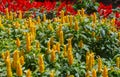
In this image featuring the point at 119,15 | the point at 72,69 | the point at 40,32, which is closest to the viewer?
the point at 72,69

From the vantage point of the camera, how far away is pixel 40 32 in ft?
16.9

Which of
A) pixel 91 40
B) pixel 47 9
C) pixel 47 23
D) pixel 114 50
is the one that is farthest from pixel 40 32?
pixel 47 9

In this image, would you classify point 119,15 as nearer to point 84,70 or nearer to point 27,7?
point 27,7

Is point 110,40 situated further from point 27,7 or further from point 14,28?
point 27,7

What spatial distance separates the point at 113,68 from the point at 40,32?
1.26m

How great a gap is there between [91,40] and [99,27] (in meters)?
0.22

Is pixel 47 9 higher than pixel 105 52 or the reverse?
higher

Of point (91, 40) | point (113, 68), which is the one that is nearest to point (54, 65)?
point (113, 68)

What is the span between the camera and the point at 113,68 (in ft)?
14.5

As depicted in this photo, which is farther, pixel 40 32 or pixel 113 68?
pixel 40 32

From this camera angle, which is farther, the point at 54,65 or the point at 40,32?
the point at 40,32

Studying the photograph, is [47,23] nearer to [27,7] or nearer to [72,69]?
[72,69]

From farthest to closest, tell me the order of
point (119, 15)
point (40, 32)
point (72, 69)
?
point (119, 15) → point (40, 32) → point (72, 69)

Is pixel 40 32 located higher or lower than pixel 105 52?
higher
